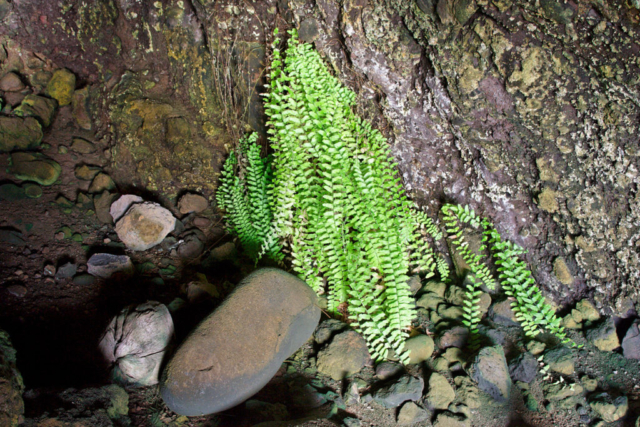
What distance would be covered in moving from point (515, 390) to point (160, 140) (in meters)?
4.88

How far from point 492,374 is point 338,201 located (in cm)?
200

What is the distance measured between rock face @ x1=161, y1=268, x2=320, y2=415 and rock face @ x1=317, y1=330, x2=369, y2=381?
30cm

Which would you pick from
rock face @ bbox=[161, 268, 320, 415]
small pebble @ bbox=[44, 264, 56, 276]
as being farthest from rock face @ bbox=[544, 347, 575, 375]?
small pebble @ bbox=[44, 264, 56, 276]

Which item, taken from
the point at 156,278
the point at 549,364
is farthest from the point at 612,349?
the point at 156,278

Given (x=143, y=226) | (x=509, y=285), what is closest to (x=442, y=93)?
(x=509, y=285)

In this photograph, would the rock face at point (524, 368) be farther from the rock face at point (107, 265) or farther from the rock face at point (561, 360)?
the rock face at point (107, 265)

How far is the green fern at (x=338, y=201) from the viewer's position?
3047 millimetres

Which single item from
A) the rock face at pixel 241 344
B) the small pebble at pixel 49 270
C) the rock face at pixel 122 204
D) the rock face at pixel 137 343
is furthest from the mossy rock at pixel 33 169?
the rock face at pixel 241 344

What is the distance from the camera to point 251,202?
411 centimetres

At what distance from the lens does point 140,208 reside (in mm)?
4258

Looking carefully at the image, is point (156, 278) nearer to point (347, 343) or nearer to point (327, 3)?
point (347, 343)

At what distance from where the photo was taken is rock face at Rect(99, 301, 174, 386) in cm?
270

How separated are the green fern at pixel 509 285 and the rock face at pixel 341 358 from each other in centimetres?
113

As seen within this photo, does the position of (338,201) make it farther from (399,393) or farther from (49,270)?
(49,270)
